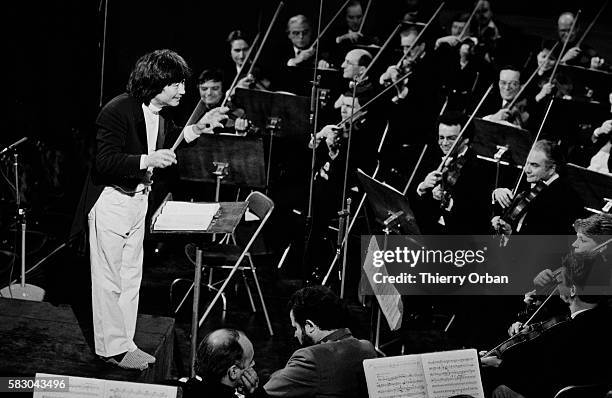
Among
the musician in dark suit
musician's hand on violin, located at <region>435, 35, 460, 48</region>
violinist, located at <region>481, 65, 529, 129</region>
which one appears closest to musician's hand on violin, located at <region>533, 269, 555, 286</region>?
the musician in dark suit

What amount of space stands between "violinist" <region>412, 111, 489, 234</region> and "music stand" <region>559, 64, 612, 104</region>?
5.19 feet

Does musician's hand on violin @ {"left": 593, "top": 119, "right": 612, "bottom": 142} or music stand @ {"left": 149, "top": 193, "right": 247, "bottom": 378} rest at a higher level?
musician's hand on violin @ {"left": 593, "top": 119, "right": 612, "bottom": 142}

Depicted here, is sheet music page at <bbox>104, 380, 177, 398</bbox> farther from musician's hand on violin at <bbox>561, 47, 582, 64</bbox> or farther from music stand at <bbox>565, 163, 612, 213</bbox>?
musician's hand on violin at <bbox>561, 47, 582, 64</bbox>

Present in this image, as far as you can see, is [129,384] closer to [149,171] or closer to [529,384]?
[149,171]

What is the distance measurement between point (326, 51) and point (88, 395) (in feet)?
16.9

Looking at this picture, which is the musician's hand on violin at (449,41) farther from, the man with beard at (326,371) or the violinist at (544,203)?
the man with beard at (326,371)

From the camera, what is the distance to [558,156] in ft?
15.0

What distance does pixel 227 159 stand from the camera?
504cm

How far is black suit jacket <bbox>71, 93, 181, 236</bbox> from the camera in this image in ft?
10.4

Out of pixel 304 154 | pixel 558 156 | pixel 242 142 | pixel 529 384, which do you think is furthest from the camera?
pixel 304 154

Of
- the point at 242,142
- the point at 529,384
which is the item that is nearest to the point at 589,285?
Result: the point at 529,384

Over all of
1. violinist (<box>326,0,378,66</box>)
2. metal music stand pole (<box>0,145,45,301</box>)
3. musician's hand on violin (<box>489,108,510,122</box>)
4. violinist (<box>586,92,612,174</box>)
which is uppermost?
violinist (<box>326,0,378,66</box>)

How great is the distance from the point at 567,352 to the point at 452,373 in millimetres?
503

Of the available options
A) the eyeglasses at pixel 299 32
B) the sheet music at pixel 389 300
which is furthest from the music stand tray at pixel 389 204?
the eyeglasses at pixel 299 32
